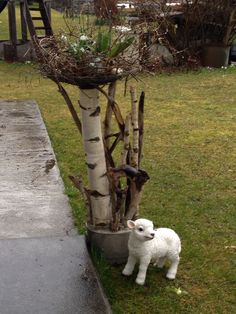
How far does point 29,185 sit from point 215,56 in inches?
340

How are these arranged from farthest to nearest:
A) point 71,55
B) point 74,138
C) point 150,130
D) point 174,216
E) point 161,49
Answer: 1. point 161,49
2. point 150,130
3. point 74,138
4. point 174,216
5. point 71,55

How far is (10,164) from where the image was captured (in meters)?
6.02

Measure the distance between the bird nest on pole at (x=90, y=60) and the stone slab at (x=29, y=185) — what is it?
1.46 m

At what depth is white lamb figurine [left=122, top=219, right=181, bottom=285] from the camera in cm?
349

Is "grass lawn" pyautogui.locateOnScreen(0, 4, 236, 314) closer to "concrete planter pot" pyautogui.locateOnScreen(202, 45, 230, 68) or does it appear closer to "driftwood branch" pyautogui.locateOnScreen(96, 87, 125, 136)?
"driftwood branch" pyautogui.locateOnScreen(96, 87, 125, 136)

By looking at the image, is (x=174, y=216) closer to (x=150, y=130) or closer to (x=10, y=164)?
(x=10, y=164)

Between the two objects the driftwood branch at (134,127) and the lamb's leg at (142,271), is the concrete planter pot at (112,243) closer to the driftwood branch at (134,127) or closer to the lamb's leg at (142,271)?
the lamb's leg at (142,271)

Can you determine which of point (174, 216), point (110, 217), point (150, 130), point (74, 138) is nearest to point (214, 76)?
point (150, 130)

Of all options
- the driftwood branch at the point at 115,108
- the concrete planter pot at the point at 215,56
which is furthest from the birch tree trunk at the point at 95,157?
the concrete planter pot at the point at 215,56

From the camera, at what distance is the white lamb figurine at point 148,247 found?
3.49 meters

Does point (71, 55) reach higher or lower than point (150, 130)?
higher

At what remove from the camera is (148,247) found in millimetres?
3576

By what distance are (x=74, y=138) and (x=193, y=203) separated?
2.59 m

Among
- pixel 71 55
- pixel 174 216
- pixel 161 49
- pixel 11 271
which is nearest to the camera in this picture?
pixel 71 55
